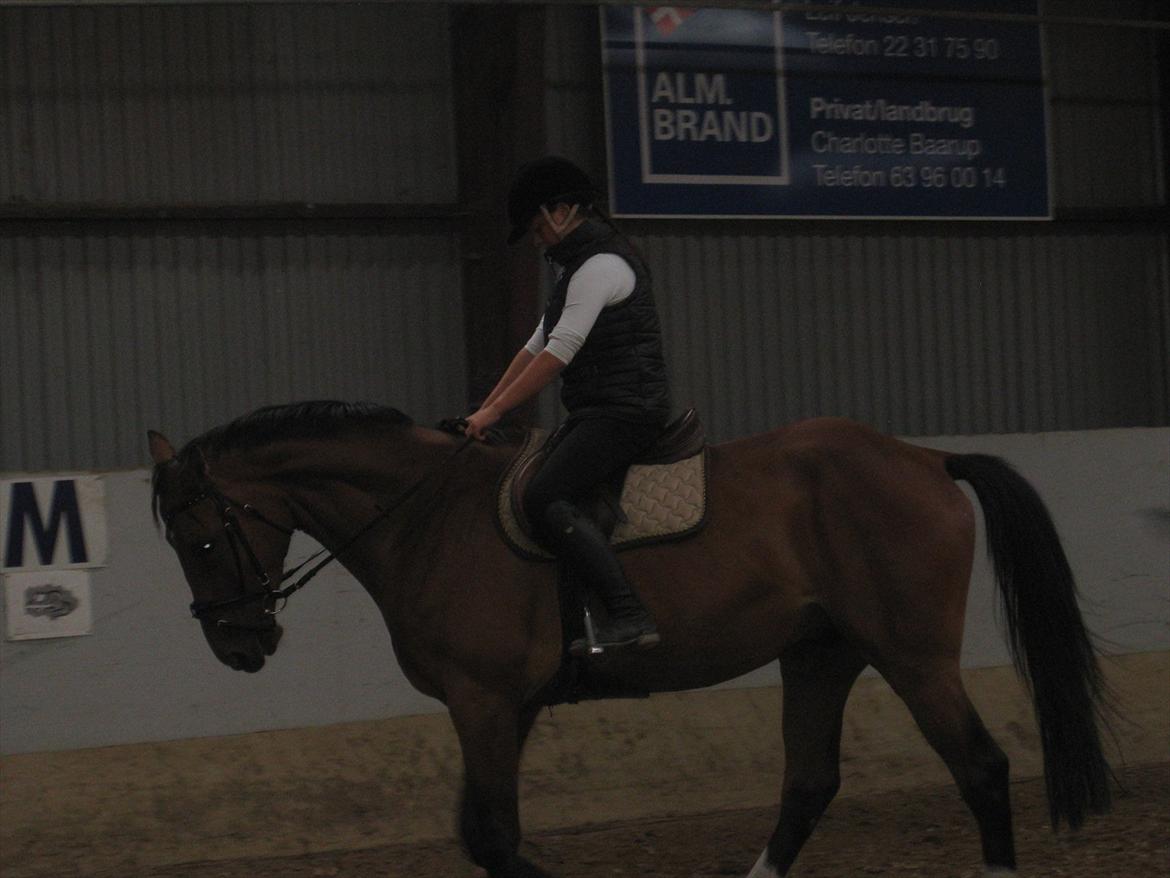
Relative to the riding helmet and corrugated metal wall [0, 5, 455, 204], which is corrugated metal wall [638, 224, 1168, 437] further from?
the riding helmet

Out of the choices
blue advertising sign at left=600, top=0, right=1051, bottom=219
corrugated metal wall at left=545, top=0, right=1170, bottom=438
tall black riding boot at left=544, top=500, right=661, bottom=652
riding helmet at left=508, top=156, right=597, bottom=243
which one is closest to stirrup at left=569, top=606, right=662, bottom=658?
tall black riding boot at left=544, top=500, right=661, bottom=652

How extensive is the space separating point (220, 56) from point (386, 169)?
1243 millimetres

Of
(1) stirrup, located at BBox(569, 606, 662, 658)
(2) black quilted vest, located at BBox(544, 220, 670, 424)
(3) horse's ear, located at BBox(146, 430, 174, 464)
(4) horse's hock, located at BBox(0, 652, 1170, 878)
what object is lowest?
(4) horse's hock, located at BBox(0, 652, 1170, 878)

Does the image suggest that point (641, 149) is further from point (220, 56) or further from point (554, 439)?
point (554, 439)

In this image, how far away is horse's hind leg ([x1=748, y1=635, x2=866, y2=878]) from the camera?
5.92 metres

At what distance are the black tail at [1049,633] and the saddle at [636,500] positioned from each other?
1135mm

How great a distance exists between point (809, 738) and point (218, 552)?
230cm

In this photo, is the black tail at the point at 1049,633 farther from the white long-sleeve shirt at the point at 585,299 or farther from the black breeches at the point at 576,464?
the white long-sleeve shirt at the point at 585,299

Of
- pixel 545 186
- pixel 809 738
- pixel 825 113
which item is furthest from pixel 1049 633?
pixel 825 113

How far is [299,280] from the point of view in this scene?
33.0 feet

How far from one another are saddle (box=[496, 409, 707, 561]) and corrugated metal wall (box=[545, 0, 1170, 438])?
16.9ft

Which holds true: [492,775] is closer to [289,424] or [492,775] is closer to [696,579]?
[696,579]

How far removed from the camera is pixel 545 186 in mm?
5445

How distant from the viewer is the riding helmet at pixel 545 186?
545cm
